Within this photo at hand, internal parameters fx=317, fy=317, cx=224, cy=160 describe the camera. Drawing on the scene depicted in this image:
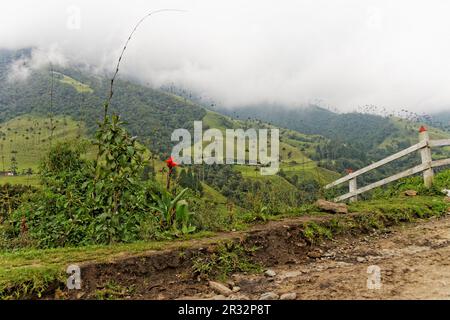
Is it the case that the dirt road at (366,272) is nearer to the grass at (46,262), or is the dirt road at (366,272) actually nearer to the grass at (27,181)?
the grass at (46,262)

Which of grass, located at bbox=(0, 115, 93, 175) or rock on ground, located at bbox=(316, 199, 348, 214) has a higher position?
grass, located at bbox=(0, 115, 93, 175)

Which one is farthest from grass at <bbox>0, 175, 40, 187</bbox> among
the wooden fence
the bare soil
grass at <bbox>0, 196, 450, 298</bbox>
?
the wooden fence

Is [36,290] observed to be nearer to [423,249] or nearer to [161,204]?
[161,204]

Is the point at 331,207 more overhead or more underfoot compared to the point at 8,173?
more underfoot

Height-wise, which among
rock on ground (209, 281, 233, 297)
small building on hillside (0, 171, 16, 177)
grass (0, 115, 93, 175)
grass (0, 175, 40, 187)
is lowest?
rock on ground (209, 281, 233, 297)

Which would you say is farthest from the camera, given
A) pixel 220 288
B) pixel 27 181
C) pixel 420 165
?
pixel 420 165

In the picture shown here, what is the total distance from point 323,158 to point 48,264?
15417 cm

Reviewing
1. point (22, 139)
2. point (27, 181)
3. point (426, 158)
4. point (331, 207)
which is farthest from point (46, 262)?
point (22, 139)

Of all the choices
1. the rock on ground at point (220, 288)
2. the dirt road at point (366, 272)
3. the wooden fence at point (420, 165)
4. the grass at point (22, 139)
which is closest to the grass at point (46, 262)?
the rock on ground at point (220, 288)

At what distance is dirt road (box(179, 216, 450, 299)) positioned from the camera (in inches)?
136

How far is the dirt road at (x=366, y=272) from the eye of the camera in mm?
3442

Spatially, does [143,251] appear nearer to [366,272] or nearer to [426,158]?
[366,272]

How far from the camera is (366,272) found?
407 cm

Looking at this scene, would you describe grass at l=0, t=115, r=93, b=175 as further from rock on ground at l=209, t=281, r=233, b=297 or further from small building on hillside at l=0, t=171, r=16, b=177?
rock on ground at l=209, t=281, r=233, b=297
